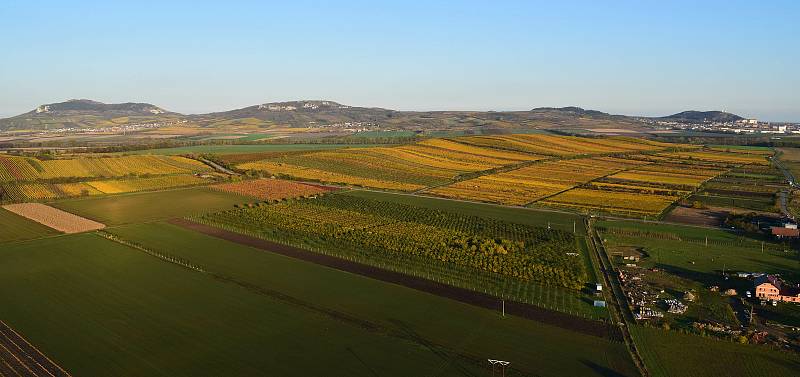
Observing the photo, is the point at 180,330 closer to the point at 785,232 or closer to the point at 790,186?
the point at 785,232

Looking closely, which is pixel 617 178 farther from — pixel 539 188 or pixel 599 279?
pixel 599 279

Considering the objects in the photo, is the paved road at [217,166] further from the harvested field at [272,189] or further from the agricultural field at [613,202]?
the agricultural field at [613,202]

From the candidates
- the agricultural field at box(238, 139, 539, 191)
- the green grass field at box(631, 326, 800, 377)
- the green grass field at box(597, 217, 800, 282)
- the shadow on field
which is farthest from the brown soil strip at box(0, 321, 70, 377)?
the agricultural field at box(238, 139, 539, 191)

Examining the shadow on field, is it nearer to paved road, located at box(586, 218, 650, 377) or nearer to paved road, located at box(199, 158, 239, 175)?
paved road, located at box(586, 218, 650, 377)

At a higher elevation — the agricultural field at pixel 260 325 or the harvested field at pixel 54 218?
the harvested field at pixel 54 218

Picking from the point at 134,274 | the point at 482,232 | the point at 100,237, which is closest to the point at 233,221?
the point at 100,237

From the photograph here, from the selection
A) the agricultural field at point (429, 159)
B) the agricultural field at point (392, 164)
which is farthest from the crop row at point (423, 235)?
the agricultural field at point (392, 164)
